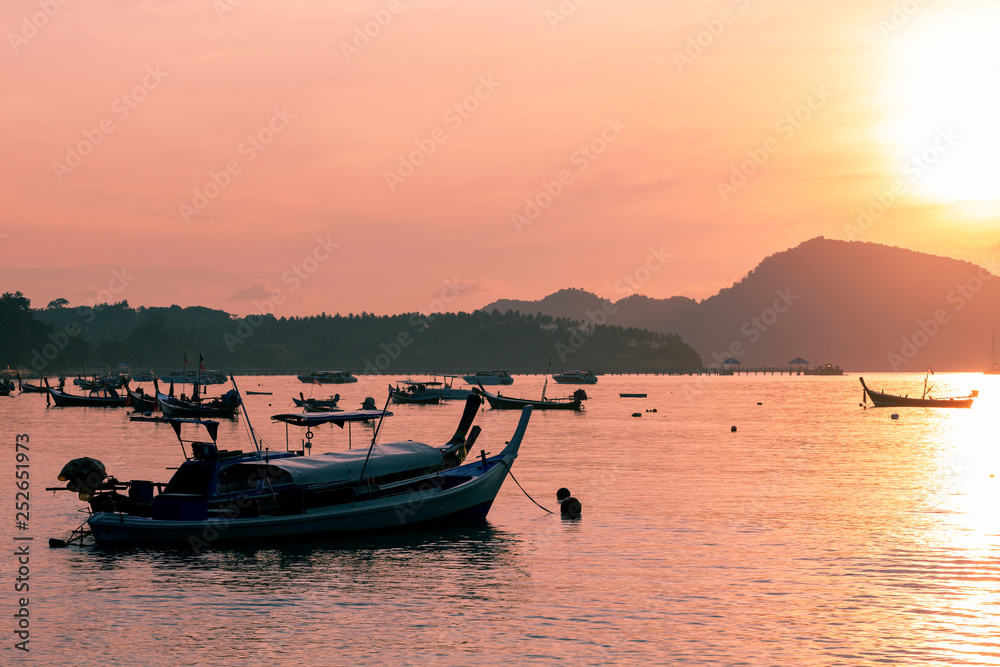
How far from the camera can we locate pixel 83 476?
38.6m

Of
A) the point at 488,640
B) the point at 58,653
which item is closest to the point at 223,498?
the point at 58,653

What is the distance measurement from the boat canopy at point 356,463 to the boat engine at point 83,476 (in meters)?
8.45

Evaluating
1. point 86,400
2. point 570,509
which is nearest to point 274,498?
point 570,509

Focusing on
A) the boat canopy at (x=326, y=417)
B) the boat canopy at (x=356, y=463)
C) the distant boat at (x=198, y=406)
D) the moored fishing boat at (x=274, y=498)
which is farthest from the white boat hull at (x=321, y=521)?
the distant boat at (x=198, y=406)

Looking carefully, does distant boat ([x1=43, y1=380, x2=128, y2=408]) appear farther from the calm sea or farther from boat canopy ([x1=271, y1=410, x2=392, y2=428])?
boat canopy ([x1=271, y1=410, x2=392, y2=428])

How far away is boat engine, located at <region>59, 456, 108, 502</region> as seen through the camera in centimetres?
3831

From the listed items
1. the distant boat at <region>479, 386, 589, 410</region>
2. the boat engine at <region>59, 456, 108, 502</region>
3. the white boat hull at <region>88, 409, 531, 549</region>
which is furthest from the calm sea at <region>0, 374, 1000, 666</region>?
the distant boat at <region>479, 386, 589, 410</region>

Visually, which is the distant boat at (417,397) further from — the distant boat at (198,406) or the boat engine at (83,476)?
the boat engine at (83,476)

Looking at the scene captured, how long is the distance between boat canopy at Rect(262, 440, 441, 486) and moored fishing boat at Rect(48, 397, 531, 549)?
4cm

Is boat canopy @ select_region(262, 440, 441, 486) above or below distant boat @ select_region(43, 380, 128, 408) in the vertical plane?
below

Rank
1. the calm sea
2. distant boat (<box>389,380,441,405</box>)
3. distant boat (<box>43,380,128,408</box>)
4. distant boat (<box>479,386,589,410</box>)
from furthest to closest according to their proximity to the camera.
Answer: distant boat (<box>389,380,441,405</box>), distant boat (<box>43,380,128,408</box>), distant boat (<box>479,386,589,410</box>), the calm sea

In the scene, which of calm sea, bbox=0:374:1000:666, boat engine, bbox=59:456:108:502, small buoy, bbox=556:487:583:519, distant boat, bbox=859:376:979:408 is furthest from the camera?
distant boat, bbox=859:376:979:408

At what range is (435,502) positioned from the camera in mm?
37188

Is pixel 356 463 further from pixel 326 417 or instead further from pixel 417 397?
pixel 417 397
